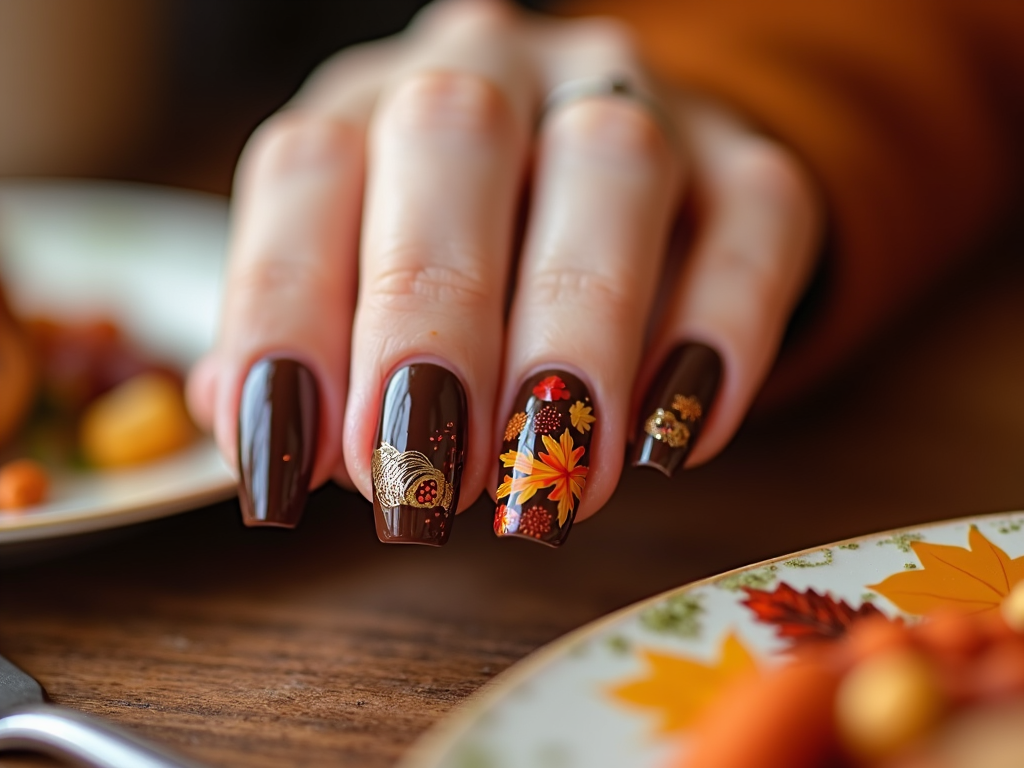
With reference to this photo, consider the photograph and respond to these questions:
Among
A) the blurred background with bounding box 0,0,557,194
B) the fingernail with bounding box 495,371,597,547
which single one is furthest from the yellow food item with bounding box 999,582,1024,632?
the blurred background with bounding box 0,0,557,194

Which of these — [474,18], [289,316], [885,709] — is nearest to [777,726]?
[885,709]

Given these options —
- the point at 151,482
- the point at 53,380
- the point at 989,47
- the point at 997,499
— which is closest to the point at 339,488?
the point at 151,482

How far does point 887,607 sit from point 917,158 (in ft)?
1.74

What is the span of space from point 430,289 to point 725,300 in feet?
0.46

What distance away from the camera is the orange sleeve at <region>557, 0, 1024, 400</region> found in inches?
24.1

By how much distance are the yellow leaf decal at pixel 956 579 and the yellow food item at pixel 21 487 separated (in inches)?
15.5

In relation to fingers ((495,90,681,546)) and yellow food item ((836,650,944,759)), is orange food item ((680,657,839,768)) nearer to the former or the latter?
yellow food item ((836,650,944,759))

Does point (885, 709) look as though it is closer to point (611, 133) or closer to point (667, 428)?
point (667, 428)

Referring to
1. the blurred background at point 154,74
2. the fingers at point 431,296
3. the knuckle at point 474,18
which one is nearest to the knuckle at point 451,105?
the fingers at point 431,296

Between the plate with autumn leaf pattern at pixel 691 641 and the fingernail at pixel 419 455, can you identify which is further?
the fingernail at pixel 419 455

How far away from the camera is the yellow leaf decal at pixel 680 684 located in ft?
0.74

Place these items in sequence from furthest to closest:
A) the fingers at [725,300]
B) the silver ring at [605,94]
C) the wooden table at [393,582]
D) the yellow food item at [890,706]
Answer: the silver ring at [605,94], the fingers at [725,300], the wooden table at [393,582], the yellow food item at [890,706]

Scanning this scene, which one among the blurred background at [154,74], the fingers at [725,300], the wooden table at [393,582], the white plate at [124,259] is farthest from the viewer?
the blurred background at [154,74]

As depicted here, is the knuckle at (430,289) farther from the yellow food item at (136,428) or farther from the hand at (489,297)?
the yellow food item at (136,428)
